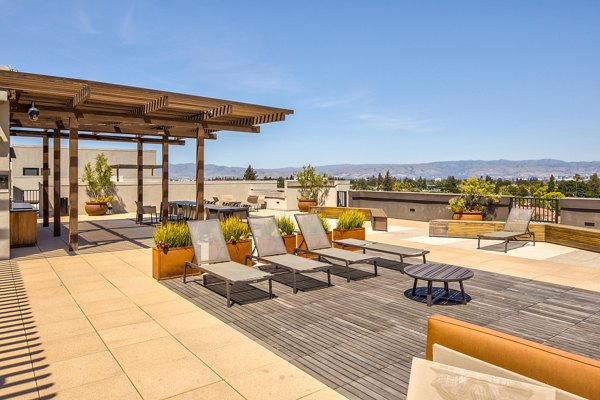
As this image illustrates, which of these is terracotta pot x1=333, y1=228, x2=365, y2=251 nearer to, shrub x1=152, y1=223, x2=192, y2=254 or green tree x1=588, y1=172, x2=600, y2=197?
shrub x1=152, y1=223, x2=192, y2=254

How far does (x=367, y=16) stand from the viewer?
23.7 m

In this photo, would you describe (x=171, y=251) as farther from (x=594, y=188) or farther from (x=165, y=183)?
(x=594, y=188)

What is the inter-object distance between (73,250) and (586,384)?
1030 cm

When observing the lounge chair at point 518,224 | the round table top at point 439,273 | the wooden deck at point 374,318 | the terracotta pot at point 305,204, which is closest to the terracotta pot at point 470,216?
the lounge chair at point 518,224

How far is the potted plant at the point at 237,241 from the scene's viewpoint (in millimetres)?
7328

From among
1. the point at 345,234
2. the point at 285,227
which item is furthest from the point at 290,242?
the point at 345,234

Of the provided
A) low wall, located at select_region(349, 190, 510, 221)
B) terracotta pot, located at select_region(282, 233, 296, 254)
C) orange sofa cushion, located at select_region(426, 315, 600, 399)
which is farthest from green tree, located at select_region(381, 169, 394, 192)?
orange sofa cushion, located at select_region(426, 315, 600, 399)

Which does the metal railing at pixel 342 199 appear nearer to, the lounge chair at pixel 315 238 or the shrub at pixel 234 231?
the lounge chair at pixel 315 238

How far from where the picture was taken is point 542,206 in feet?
44.2

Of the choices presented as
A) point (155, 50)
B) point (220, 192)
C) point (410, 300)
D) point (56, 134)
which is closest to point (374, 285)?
point (410, 300)

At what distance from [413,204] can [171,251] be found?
494 inches

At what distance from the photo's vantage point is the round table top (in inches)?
215

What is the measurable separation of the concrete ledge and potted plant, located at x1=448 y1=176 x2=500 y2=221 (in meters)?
1.84

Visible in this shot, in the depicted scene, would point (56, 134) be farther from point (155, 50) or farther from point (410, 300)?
point (155, 50)
